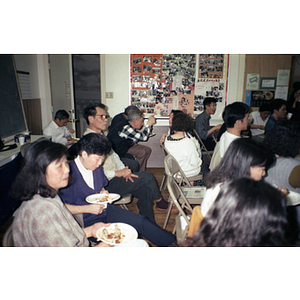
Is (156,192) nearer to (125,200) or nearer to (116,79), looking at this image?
(125,200)

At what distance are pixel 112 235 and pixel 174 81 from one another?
3.70 meters

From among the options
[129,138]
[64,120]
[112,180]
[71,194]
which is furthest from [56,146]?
[64,120]

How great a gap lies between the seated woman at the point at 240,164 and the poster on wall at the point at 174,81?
10.9 ft

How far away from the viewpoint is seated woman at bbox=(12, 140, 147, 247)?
1151 millimetres

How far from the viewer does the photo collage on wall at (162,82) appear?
174 inches

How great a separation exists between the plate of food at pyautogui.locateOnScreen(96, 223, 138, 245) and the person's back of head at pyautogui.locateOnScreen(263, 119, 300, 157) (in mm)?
1215

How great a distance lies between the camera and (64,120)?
372 centimetres

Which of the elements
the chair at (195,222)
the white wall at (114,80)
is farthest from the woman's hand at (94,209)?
the white wall at (114,80)

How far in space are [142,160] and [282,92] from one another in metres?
3.23

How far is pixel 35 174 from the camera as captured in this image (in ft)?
4.00

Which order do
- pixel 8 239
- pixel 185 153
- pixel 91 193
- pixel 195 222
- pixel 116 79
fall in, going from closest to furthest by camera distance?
pixel 8 239, pixel 195 222, pixel 91 193, pixel 185 153, pixel 116 79

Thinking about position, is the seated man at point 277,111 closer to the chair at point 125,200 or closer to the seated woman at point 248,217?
the chair at point 125,200

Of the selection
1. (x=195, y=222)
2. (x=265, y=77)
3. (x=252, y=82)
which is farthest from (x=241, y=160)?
(x=265, y=77)

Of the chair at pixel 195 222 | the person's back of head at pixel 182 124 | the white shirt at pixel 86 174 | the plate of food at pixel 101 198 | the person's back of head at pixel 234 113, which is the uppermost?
the person's back of head at pixel 234 113
